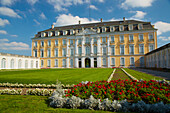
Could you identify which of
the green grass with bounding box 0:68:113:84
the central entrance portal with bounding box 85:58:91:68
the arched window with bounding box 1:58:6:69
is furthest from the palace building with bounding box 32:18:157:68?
the green grass with bounding box 0:68:113:84

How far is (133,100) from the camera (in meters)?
5.11

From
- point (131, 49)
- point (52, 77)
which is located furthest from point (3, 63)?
point (131, 49)

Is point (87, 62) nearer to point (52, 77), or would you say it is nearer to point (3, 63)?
point (3, 63)

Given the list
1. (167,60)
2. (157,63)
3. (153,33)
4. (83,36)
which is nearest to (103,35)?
(83,36)

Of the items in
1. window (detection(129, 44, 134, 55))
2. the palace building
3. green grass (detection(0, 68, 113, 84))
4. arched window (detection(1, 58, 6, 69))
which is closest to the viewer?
green grass (detection(0, 68, 113, 84))

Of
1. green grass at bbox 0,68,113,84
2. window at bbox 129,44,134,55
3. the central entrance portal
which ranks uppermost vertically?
window at bbox 129,44,134,55

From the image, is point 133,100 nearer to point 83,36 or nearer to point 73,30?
point 83,36

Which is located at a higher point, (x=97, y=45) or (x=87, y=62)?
(x=97, y=45)

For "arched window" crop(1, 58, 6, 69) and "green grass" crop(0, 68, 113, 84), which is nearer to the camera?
"green grass" crop(0, 68, 113, 84)

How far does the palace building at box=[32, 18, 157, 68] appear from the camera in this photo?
35844 millimetres

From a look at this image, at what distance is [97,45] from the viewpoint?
1534 inches

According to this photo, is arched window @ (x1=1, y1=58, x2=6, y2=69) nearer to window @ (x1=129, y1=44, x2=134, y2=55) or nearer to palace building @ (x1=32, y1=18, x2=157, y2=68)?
palace building @ (x1=32, y1=18, x2=157, y2=68)

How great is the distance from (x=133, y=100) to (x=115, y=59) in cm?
3328

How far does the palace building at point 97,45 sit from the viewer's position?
35844mm
